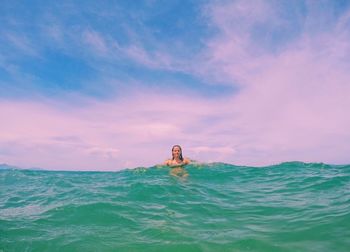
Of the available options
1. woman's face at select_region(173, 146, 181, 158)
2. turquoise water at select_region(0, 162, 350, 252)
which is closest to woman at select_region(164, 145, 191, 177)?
woman's face at select_region(173, 146, 181, 158)

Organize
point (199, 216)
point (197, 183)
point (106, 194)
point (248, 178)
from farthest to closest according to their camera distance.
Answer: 1. point (248, 178)
2. point (197, 183)
3. point (106, 194)
4. point (199, 216)

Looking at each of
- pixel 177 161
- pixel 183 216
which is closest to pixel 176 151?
pixel 177 161

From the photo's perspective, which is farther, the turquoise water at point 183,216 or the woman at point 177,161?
the woman at point 177,161

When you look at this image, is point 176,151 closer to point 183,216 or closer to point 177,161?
point 177,161

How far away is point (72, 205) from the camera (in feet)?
38.9

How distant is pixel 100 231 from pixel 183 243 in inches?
106

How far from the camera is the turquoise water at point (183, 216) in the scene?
8.02 meters

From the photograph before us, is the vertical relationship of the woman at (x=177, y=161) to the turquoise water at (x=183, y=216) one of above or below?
above

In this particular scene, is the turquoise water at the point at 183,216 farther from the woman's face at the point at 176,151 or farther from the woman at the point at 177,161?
the woman's face at the point at 176,151

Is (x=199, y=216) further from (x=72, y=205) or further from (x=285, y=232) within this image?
(x=72, y=205)

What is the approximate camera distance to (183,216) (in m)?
10.5

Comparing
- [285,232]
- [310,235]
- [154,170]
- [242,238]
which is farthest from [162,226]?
[154,170]

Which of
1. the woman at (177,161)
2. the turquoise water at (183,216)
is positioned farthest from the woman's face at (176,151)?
the turquoise water at (183,216)

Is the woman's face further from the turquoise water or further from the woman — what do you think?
the turquoise water
